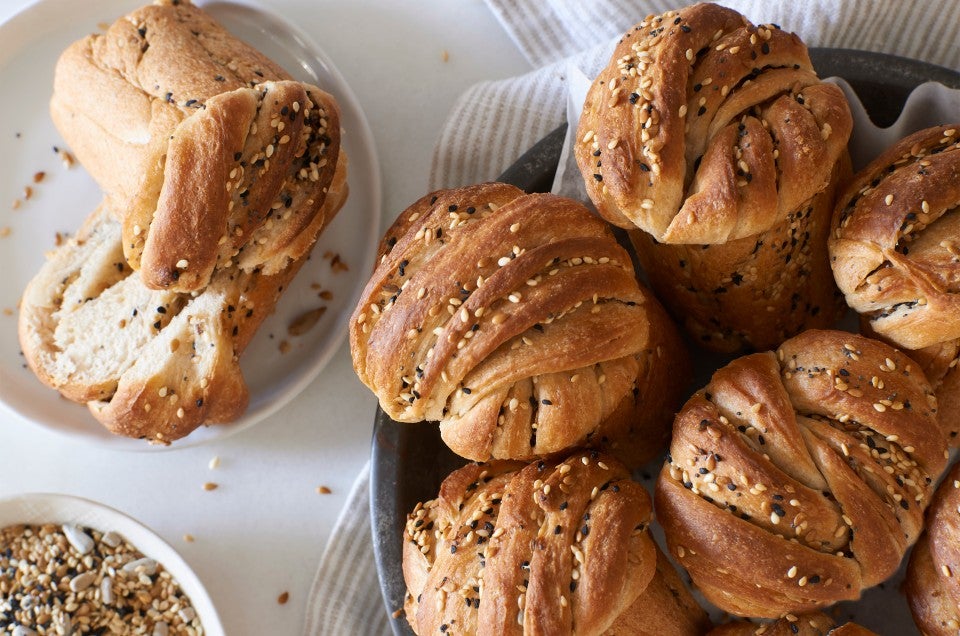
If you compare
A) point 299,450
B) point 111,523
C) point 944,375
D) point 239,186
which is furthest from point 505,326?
point 111,523

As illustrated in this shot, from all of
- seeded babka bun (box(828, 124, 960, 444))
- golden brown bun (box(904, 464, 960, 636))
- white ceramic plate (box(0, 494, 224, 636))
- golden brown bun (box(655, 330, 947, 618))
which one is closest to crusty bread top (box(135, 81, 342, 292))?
white ceramic plate (box(0, 494, 224, 636))

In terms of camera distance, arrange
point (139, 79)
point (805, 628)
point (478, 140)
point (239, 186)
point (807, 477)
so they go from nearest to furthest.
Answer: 1. point (807, 477)
2. point (805, 628)
3. point (239, 186)
4. point (139, 79)
5. point (478, 140)

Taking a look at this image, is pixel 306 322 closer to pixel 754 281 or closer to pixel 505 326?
pixel 505 326

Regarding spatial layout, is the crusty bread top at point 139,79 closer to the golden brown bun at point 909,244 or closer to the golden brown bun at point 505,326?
the golden brown bun at point 505,326

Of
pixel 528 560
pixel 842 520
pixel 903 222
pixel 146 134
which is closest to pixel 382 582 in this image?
pixel 528 560

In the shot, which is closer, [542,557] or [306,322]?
[542,557]

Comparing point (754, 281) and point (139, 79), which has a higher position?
point (139, 79)
